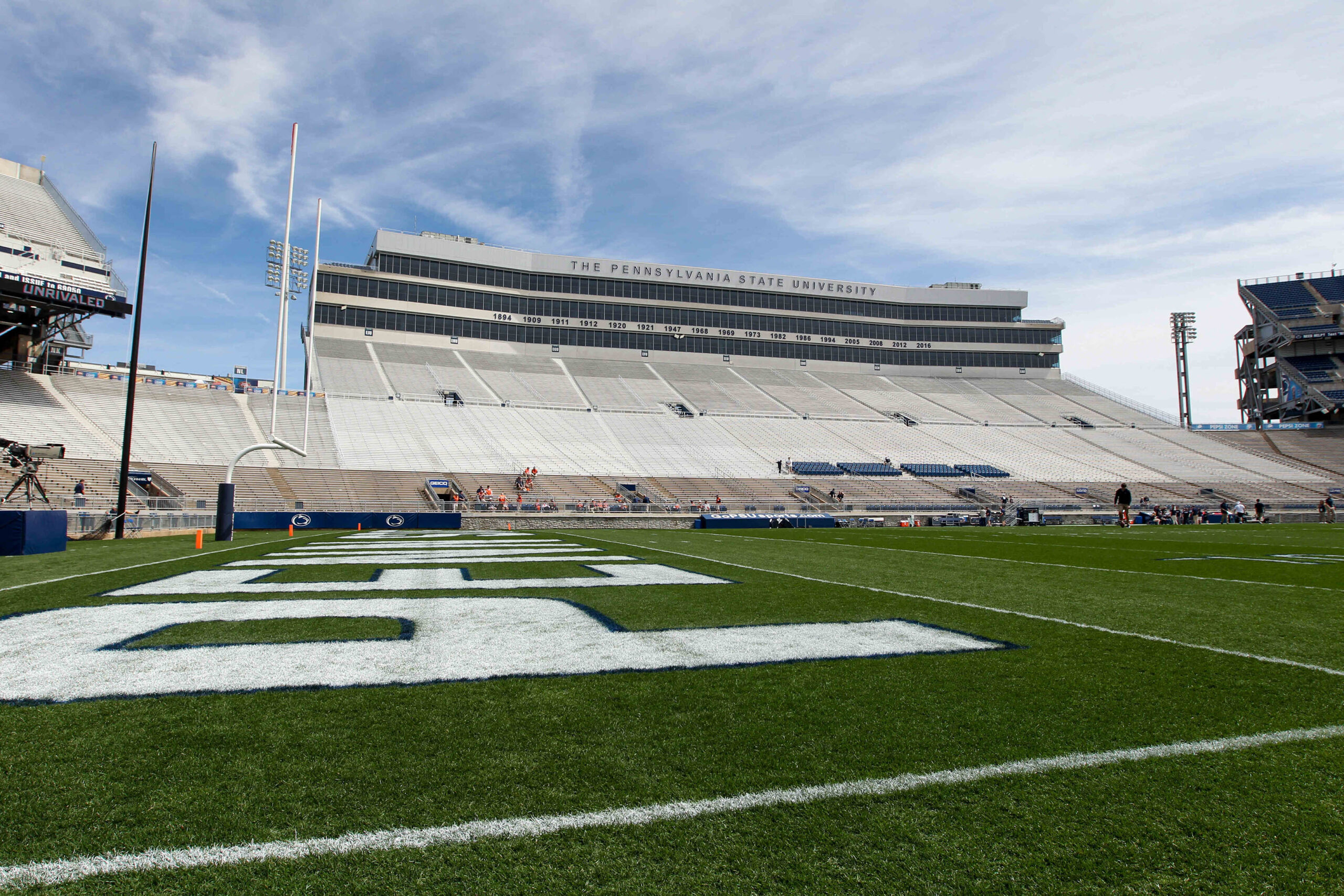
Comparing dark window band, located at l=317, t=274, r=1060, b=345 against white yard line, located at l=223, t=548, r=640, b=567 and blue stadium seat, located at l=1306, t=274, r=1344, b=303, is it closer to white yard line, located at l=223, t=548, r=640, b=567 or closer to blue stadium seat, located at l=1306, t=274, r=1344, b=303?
blue stadium seat, located at l=1306, t=274, r=1344, b=303

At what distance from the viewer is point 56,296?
28875 millimetres

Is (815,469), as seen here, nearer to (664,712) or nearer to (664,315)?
(664,315)

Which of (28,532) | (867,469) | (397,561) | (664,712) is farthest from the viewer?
(867,469)

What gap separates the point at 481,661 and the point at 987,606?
12.9 ft

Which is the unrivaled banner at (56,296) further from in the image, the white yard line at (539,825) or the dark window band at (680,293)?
the white yard line at (539,825)

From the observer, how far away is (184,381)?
36750 millimetres

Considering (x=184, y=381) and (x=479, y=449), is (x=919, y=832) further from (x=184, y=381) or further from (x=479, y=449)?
(x=184, y=381)

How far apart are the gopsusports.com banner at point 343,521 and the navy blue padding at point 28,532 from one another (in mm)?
10091

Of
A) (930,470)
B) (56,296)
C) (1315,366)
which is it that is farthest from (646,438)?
(1315,366)

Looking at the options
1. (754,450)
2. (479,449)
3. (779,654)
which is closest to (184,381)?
(479,449)

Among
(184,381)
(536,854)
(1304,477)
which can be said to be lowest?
(536,854)

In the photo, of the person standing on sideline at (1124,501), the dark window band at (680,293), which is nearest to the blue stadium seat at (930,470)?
the person standing on sideline at (1124,501)

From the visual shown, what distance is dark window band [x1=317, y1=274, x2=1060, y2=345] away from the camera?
160ft

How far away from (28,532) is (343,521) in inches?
522
